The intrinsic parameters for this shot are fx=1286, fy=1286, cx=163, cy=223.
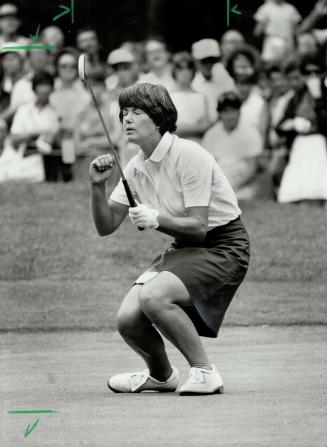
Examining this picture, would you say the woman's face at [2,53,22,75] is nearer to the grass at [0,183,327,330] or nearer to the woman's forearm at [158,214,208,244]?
the grass at [0,183,327,330]

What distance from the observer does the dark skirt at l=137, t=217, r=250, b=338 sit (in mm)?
6305

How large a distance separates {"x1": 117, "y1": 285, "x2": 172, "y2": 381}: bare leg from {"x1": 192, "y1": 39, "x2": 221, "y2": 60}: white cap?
748 centimetres

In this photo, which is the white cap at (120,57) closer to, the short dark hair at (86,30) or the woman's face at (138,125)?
the short dark hair at (86,30)

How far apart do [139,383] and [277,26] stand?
836 centimetres

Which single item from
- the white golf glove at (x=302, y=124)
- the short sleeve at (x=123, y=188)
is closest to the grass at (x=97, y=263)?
the white golf glove at (x=302, y=124)

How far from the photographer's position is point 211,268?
20.8ft

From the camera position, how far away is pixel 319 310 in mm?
10133

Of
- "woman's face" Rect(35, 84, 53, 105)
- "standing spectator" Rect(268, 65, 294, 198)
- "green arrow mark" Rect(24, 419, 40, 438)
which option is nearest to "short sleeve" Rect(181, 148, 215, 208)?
"green arrow mark" Rect(24, 419, 40, 438)

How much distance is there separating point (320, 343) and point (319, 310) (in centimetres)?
191

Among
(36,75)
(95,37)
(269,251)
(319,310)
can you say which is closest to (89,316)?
(319,310)

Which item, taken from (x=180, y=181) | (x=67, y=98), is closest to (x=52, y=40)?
(x=67, y=98)

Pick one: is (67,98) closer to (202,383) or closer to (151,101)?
(151,101)

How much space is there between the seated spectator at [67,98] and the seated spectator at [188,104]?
114 centimetres

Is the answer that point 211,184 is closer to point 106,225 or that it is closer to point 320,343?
point 106,225
